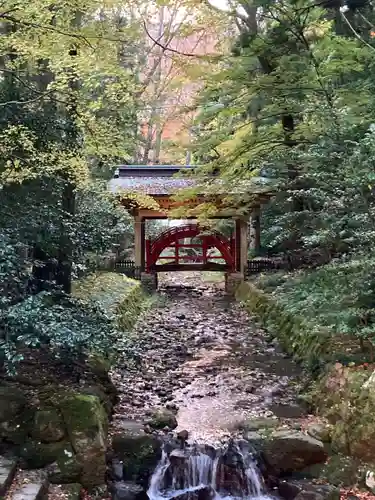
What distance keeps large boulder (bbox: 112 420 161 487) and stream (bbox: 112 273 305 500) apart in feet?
0.30

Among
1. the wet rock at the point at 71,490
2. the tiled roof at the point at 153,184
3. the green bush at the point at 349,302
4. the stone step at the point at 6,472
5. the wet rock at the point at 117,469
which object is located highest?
the tiled roof at the point at 153,184

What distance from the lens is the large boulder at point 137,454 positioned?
5.08 meters

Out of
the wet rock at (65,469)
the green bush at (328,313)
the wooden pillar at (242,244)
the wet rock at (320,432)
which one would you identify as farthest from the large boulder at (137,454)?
the wooden pillar at (242,244)

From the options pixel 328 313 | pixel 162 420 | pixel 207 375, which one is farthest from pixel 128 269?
pixel 162 420

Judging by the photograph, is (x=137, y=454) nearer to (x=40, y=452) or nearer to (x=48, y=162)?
(x=40, y=452)

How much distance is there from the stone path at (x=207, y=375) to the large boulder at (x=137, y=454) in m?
0.32

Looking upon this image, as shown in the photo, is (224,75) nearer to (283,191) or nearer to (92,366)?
(283,191)

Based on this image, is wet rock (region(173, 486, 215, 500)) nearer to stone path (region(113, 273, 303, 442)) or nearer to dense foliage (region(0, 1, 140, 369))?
stone path (region(113, 273, 303, 442))

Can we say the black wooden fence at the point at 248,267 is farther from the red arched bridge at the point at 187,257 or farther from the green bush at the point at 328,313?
the green bush at the point at 328,313

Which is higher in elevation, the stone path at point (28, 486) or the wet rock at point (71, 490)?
the stone path at point (28, 486)

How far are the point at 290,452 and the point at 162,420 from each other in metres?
1.53

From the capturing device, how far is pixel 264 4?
24.6 feet

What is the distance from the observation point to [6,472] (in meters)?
4.11

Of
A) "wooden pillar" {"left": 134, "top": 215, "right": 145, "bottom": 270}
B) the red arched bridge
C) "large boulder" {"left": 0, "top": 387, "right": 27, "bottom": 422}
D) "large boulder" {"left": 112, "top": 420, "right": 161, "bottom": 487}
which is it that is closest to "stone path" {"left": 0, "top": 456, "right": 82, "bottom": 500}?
"large boulder" {"left": 0, "top": 387, "right": 27, "bottom": 422}
